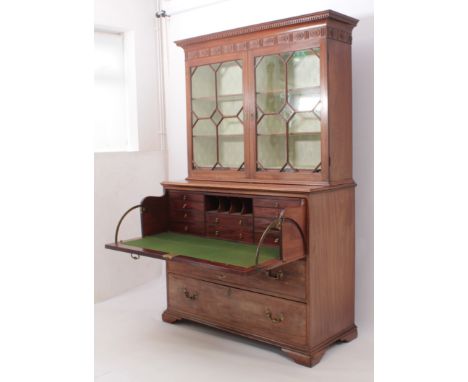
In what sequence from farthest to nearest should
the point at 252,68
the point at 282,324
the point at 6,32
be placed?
1. the point at 252,68
2. the point at 282,324
3. the point at 6,32

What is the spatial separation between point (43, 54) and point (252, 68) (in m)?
2.98

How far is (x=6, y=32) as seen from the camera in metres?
0.36

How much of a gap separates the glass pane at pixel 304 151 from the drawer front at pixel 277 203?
0.84 feet

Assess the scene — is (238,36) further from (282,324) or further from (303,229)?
(282,324)

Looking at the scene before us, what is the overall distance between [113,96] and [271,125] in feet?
5.74

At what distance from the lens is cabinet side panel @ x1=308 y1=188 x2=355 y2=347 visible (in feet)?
9.69

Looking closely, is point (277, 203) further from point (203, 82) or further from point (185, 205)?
point (203, 82)

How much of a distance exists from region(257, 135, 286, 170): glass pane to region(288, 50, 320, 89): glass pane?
33cm

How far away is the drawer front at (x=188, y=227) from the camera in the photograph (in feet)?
11.5

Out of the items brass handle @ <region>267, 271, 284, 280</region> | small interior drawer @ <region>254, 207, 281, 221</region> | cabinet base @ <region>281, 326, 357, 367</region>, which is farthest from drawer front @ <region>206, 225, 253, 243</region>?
cabinet base @ <region>281, 326, 357, 367</region>

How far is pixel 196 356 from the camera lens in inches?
124

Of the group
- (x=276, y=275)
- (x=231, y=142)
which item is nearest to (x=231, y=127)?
(x=231, y=142)

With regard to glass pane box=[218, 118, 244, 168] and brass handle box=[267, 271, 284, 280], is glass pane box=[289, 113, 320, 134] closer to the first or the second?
glass pane box=[218, 118, 244, 168]
